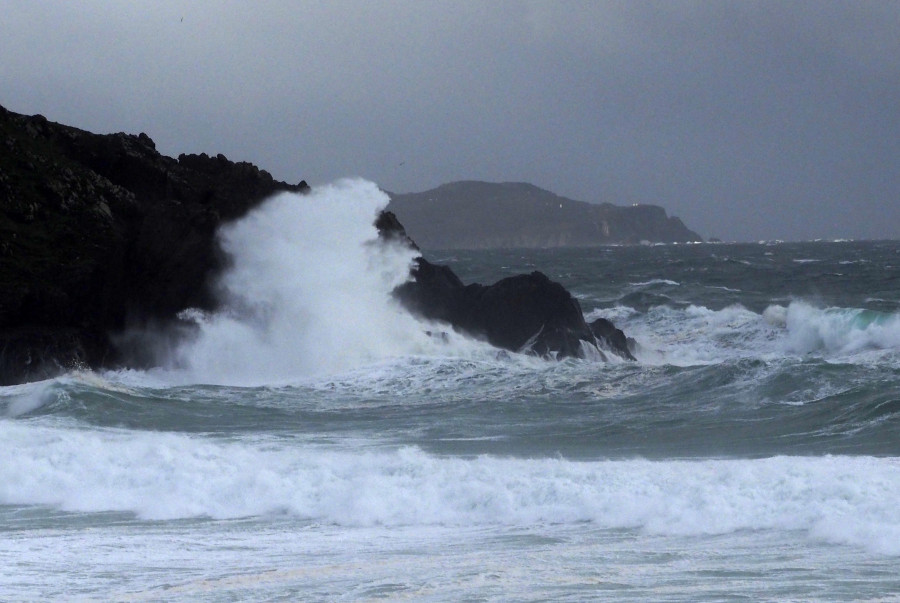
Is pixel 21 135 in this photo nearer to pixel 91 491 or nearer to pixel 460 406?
pixel 460 406

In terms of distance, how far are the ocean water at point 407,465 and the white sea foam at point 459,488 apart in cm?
4

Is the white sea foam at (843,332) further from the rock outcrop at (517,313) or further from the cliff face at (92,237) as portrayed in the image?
the cliff face at (92,237)

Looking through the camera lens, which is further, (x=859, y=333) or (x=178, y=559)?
(x=859, y=333)

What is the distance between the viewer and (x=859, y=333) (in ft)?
103

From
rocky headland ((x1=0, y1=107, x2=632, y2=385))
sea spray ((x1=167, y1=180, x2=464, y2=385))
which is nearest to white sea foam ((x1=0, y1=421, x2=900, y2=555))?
rocky headland ((x1=0, y1=107, x2=632, y2=385))

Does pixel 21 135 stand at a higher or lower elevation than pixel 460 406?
higher

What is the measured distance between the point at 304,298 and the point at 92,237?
5.30 meters

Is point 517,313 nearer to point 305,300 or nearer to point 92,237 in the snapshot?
point 305,300

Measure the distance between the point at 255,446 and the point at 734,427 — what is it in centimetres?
678

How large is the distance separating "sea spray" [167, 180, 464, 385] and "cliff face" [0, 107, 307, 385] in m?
0.70

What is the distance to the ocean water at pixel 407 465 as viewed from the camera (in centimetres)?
989

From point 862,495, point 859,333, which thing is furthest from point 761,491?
point 859,333

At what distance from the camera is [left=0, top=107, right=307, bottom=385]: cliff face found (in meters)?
23.2

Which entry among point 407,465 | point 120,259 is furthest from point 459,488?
point 120,259
